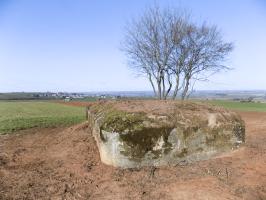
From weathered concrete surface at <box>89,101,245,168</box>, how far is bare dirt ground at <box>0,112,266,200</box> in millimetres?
267

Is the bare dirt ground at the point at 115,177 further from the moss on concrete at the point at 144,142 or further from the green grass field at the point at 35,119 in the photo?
the green grass field at the point at 35,119

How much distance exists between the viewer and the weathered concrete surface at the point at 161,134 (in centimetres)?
747

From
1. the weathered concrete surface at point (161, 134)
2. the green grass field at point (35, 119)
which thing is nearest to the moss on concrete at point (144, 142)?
the weathered concrete surface at point (161, 134)

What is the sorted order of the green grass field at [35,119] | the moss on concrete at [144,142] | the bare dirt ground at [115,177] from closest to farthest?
the bare dirt ground at [115,177], the moss on concrete at [144,142], the green grass field at [35,119]

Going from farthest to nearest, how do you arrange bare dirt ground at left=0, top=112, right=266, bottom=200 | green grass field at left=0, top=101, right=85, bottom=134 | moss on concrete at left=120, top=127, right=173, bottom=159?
green grass field at left=0, top=101, right=85, bottom=134
moss on concrete at left=120, top=127, right=173, bottom=159
bare dirt ground at left=0, top=112, right=266, bottom=200

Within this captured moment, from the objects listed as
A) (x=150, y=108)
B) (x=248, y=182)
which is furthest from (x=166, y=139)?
(x=248, y=182)

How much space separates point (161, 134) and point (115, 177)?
150 cm

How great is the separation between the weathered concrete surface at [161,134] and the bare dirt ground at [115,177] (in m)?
0.27

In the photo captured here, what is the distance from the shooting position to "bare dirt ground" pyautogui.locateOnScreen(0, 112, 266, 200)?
611 cm

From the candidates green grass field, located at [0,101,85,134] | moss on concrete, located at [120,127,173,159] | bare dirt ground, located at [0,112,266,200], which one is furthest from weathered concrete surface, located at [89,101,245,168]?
green grass field, located at [0,101,85,134]

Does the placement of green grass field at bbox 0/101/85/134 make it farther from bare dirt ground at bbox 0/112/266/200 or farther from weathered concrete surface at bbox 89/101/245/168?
weathered concrete surface at bbox 89/101/245/168

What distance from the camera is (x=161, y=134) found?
25.2ft

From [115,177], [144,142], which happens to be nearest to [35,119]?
[144,142]

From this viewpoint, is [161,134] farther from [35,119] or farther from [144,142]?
[35,119]
